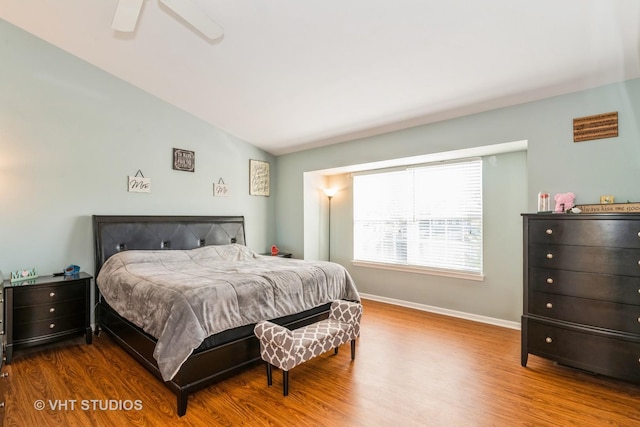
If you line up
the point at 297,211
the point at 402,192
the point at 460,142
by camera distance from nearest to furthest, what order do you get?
the point at 460,142, the point at 402,192, the point at 297,211

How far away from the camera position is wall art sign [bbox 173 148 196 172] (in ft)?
14.7

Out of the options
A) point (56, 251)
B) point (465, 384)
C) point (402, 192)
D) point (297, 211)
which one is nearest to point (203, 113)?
A: point (297, 211)

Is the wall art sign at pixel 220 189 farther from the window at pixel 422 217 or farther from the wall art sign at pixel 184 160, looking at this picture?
the window at pixel 422 217

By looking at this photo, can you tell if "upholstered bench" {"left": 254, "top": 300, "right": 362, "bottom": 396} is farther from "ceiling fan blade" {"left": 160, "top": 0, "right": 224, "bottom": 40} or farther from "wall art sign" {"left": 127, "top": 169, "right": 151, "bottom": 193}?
"wall art sign" {"left": 127, "top": 169, "right": 151, "bottom": 193}

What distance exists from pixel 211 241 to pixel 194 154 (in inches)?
51.0

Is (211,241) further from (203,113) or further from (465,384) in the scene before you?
(465,384)

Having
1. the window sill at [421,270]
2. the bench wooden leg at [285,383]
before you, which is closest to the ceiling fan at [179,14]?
the bench wooden leg at [285,383]

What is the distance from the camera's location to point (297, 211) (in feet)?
18.1

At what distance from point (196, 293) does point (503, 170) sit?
3725mm

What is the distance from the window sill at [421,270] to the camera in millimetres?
4160

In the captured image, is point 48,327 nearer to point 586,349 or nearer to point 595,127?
point 586,349


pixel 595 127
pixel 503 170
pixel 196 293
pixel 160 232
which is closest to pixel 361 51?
pixel 595 127

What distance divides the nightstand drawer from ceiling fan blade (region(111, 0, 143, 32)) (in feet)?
9.23

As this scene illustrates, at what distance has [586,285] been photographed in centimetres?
259
